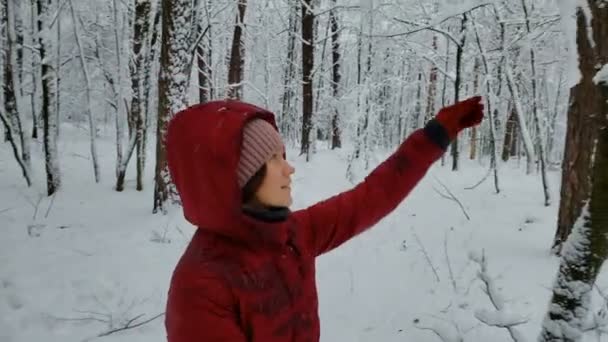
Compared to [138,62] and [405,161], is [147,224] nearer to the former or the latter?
[138,62]

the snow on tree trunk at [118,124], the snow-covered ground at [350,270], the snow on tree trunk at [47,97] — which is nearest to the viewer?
the snow-covered ground at [350,270]

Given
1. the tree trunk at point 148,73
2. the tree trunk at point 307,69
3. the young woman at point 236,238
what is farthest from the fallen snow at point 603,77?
the tree trunk at point 307,69

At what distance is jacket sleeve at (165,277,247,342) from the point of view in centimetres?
117

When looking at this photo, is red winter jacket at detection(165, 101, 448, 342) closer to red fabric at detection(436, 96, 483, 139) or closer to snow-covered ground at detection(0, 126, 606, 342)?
red fabric at detection(436, 96, 483, 139)

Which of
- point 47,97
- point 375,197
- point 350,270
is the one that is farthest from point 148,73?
point 375,197

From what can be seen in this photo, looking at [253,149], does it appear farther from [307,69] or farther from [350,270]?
[307,69]

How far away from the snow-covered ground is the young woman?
3.78 feet

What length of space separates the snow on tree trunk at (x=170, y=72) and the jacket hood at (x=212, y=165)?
585 cm

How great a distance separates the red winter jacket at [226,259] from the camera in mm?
1201

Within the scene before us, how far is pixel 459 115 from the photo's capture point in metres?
1.67

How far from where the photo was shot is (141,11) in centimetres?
902

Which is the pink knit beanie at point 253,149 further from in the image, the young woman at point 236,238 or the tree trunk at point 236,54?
the tree trunk at point 236,54

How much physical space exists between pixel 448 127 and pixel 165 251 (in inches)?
179

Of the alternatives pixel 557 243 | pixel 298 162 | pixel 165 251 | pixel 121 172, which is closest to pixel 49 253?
pixel 165 251
